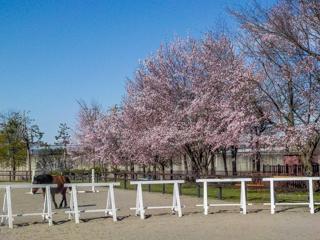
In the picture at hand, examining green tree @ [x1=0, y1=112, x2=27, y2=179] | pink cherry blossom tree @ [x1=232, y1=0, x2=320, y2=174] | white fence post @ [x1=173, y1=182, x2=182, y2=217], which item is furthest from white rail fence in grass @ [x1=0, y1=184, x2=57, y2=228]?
green tree @ [x1=0, y1=112, x2=27, y2=179]

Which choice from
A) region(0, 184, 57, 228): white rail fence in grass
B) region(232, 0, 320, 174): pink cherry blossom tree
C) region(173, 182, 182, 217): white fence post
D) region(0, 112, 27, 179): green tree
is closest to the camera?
region(0, 184, 57, 228): white rail fence in grass

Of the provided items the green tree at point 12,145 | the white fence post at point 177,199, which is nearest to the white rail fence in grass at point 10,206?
the white fence post at point 177,199

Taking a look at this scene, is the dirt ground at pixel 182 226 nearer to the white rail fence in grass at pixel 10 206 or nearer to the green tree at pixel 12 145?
the white rail fence in grass at pixel 10 206

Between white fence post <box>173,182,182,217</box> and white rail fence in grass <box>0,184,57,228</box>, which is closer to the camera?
white rail fence in grass <box>0,184,57,228</box>

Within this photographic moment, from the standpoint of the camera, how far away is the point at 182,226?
14.0m

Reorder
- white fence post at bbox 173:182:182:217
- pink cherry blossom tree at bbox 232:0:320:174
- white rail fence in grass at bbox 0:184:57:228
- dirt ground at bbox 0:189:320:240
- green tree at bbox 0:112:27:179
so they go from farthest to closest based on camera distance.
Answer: green tree at bbox 0:112:27:179 → pink cherry blossom tree at bbox 232:0:320:174 → white fence post at bbox 173:182:182:217 → white rail fence in grass at bbox 0:184:57:228 → dirt ground at bbox 0:189:320:240

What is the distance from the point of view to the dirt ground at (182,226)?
1248 cm

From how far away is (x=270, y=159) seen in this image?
41250 mm

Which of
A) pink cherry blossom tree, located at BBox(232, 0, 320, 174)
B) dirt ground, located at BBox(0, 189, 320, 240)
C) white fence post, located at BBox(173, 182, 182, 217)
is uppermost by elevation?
pink cherry blossom tree, located at BBox(232, 0, 320, 174)

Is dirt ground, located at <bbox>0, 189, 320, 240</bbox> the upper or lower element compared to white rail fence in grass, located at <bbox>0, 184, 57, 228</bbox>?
lower

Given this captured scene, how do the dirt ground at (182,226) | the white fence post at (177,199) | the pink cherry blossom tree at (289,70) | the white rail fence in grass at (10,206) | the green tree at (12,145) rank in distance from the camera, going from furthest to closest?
the green tree at (12,145) → the pink cherry blossom tree at (289,70) → the white fence post at (177,199) → the white rail fence in grass at (10,206) → the dirt ground at (182,226)

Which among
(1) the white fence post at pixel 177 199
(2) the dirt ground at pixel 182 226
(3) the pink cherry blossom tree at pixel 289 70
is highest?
(3) the pink cherry blossom tree at pixel 289 70

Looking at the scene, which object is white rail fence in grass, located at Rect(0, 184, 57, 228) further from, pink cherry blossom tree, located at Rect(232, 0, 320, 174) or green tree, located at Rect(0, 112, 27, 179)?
green tree, located at Rect(0, 112, 27, 179)

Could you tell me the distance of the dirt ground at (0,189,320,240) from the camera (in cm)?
1248
